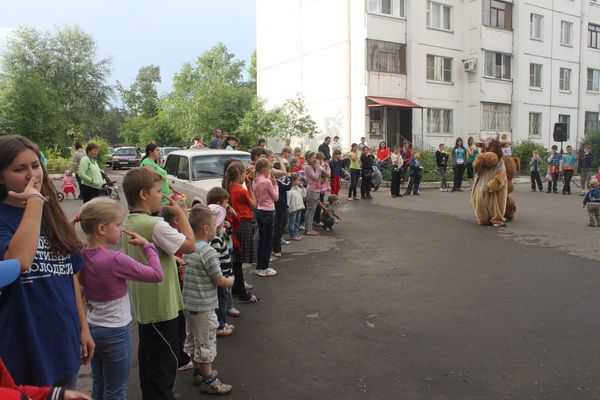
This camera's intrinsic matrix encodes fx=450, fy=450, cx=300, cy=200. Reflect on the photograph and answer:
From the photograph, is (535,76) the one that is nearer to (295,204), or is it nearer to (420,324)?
(295,204)

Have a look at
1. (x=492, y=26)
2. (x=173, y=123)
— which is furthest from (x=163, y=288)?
(x=173, y=123)

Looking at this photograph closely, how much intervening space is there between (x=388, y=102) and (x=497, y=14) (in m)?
12.1

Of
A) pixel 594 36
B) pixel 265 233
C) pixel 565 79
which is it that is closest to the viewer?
pixel 265 233

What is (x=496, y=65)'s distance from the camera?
31.1 meters

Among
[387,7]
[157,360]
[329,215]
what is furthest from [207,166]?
[387,7]

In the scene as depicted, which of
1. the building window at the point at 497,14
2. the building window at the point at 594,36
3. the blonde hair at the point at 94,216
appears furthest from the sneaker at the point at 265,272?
the building window at the point at 594,36

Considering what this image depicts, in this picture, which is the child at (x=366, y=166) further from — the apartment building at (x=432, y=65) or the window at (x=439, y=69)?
the window at (x=439, y=69)

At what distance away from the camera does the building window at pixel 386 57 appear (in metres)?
26.3

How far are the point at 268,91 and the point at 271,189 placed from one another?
97.4ft

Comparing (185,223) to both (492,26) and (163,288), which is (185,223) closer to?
(163,288)

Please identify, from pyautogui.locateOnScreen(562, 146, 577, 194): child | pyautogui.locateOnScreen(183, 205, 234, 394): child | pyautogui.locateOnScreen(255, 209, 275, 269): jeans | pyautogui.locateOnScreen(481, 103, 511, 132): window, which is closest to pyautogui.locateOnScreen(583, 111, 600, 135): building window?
pyautogui.locateOnScreen(481, 103, 511, 132): window

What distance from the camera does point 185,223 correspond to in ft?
11.0

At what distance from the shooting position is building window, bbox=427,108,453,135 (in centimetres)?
2919

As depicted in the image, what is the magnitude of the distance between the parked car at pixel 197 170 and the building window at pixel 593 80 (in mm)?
36900
